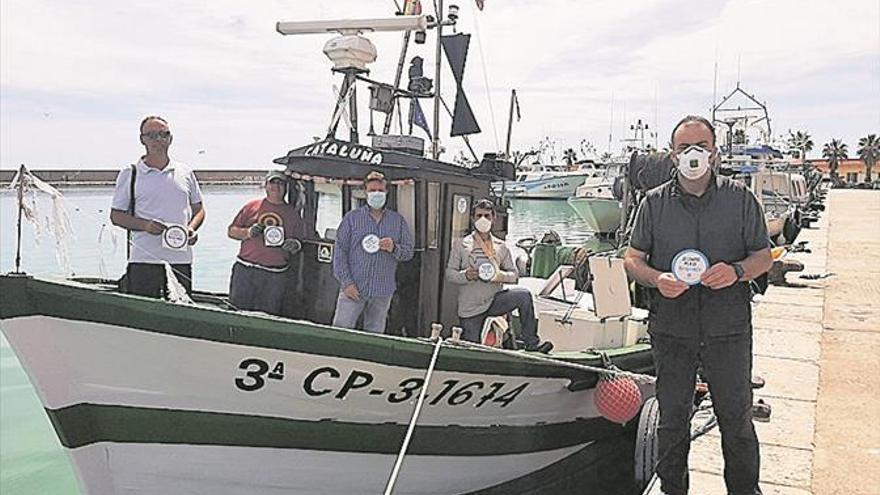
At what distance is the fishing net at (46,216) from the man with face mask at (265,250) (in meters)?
1.38

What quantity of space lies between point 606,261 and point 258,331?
9.10 ft

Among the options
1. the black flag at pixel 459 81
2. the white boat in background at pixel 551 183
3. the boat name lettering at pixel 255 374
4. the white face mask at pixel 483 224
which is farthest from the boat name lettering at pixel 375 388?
the white boat in background at pixel 551 183

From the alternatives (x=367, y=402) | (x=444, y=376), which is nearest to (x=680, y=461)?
(x=444, y=376)

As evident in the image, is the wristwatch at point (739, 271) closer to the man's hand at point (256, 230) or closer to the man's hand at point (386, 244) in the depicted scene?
the man's hand at point (386, 244)

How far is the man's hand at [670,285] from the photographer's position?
3.59 m

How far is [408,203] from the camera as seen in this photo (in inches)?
219

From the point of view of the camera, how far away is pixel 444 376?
468 centimetres

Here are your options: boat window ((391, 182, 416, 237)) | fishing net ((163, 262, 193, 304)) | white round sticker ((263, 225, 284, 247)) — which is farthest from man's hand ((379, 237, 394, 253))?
fishing net ((163, 262, 193, 304))

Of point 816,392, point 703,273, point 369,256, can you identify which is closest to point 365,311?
point 369,256

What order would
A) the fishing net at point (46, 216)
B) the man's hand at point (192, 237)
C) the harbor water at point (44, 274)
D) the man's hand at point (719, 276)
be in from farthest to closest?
the man's hand at point (192, 237), the harbor water at point (44, 274), the fishing net at point (46, 216), the man's hand at point (719, 276)

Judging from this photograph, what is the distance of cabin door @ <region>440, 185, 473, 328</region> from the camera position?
5.73 meters

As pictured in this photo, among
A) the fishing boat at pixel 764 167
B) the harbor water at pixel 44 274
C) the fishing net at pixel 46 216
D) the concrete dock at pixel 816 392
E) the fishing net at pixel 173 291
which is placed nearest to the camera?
the fishing net at pixel 46 216

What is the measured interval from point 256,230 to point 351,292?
0.95m

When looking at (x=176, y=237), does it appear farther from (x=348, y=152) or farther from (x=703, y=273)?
(x=703, y=273)
